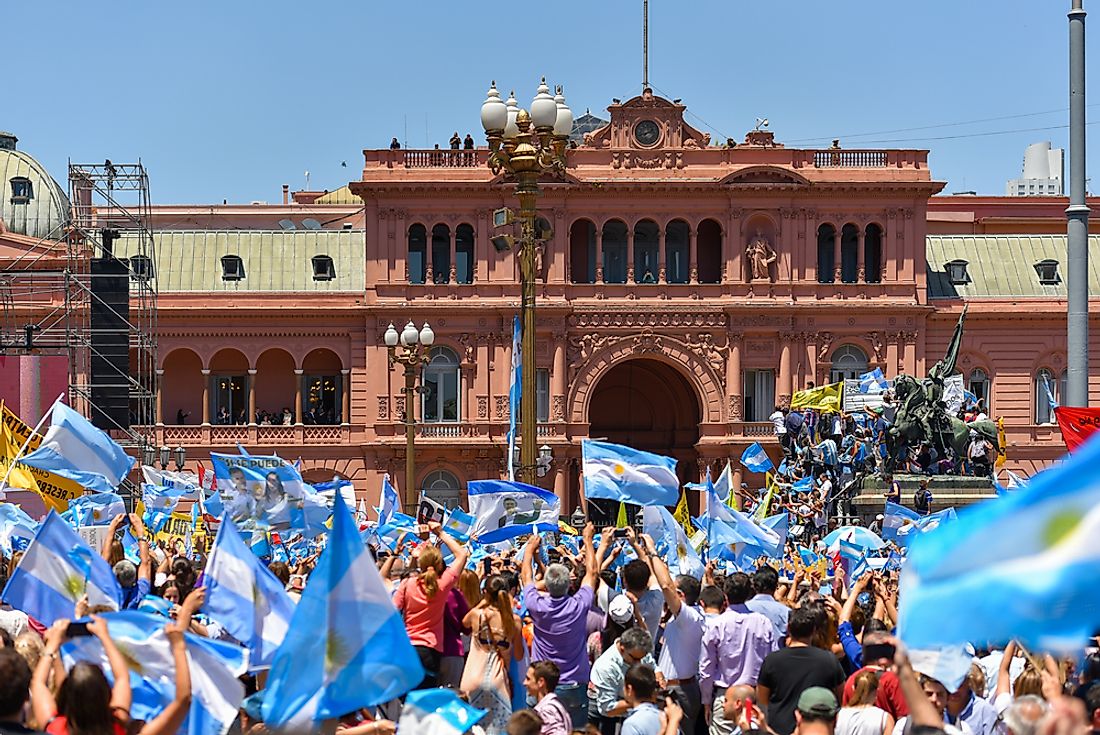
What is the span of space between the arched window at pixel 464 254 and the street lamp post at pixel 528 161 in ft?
118

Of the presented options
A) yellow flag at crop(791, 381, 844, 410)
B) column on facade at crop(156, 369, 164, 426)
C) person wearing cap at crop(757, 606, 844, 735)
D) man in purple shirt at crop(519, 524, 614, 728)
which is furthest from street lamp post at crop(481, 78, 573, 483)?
column on facade at crop(156, 369, 164, 426)

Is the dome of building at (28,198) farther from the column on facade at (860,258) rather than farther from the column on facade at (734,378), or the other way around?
the column on facade at (860,258)

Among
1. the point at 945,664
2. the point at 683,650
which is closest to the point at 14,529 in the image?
the point at 683,650

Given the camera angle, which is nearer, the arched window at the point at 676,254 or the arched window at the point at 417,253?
the arched window at the point at 417,253

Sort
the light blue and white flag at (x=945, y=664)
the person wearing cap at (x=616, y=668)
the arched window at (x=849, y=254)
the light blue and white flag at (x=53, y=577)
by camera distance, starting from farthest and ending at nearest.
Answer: the arched window at (x=849, y=254) < the light blue and white flag at (x=53, y=577) < the person wearing cap at (x=616, y=668) < the light blue and white flag at (x=945, y=664)

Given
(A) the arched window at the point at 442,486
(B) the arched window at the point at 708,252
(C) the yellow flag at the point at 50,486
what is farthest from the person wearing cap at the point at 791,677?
(B) the arched window at the point at 708,252

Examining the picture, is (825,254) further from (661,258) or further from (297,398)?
(297,398)

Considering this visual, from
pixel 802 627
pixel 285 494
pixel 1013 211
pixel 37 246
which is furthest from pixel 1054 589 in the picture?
pixel 1013 211

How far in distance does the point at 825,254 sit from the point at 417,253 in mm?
13224

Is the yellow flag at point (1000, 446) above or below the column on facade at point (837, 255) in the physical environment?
below

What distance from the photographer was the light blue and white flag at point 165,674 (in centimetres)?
908

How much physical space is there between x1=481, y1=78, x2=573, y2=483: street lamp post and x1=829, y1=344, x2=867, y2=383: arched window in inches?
1449

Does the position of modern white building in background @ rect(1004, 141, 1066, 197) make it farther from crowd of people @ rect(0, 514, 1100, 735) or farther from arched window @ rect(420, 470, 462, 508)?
crowd of people @ rect(0, 514, 1100, 735)

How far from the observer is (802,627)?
36.4ft
